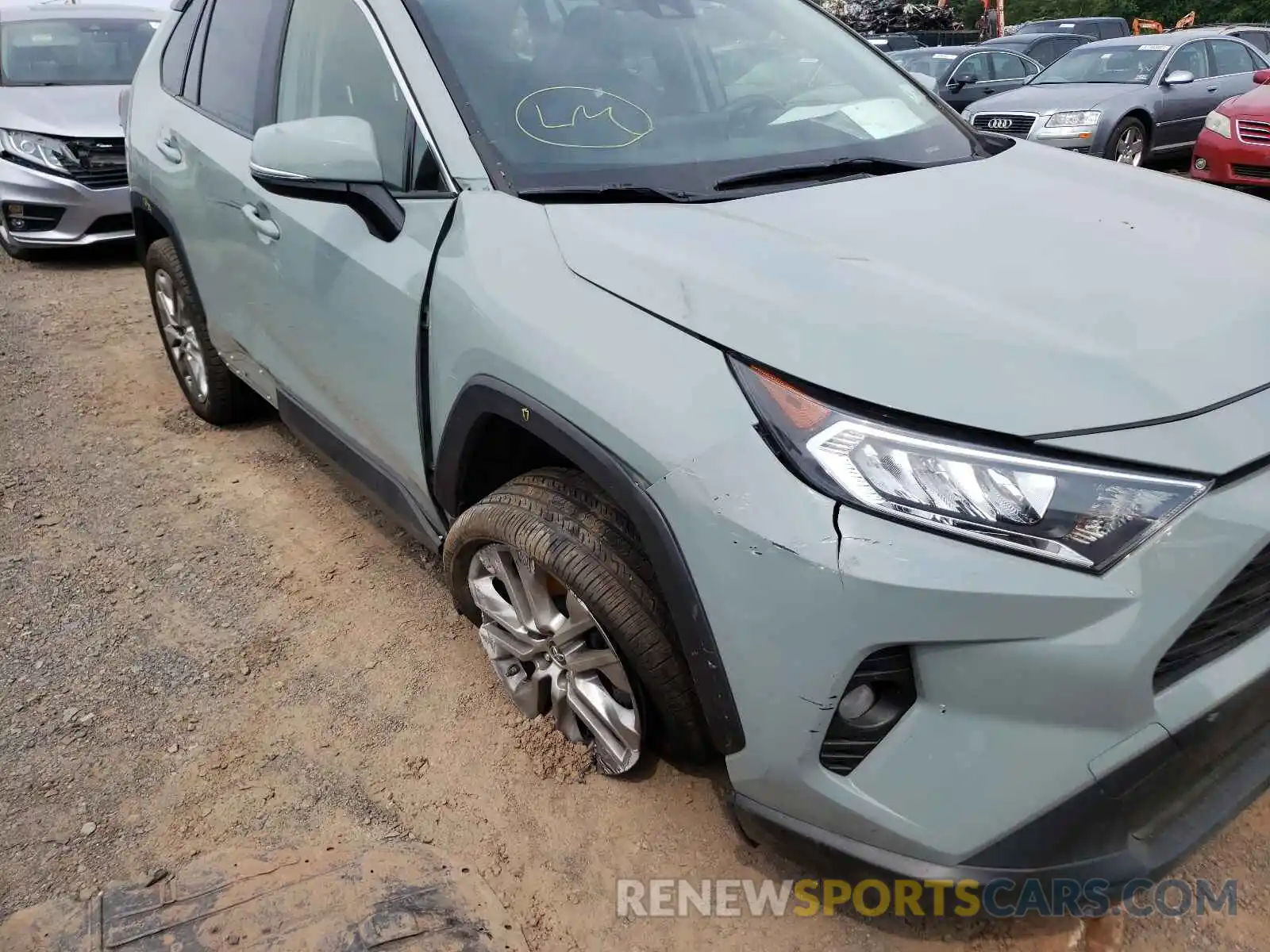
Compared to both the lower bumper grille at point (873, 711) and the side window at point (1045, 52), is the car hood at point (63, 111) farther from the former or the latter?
the side window at point (1045, 52)

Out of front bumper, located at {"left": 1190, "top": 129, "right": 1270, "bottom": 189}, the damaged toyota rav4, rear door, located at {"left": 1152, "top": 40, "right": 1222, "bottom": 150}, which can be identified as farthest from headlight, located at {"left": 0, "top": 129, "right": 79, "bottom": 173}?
rear door, located at {"left": 1152, "top": 40, "right": 1222, "bottom": 150}

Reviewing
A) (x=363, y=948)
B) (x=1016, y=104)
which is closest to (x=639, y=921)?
(x=363, y=948)

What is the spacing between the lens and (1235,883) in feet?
6.02

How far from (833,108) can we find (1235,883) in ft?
6.40

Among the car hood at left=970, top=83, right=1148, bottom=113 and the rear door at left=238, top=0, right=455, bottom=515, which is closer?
the rear door at left=238, top=0, right=455, bottom=515

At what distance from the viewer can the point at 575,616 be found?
6.37 feet

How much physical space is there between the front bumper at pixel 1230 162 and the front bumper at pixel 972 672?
746 cm

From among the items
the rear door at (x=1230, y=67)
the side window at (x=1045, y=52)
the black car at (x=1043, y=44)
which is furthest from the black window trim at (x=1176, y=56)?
the side window at (x=1045, y=52)

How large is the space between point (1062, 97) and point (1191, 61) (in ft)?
6.10

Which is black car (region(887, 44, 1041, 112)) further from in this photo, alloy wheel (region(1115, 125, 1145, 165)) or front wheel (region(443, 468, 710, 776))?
front wheel (region(443, 468, 710, 776))

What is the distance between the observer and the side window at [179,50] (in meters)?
3.48

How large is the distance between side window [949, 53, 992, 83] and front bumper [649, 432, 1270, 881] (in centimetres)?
1306

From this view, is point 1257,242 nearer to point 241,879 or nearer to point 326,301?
point 326,301

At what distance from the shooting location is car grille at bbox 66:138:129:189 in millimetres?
6371
